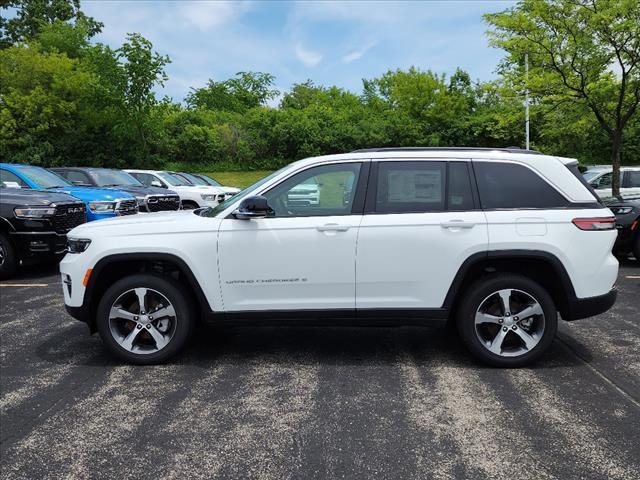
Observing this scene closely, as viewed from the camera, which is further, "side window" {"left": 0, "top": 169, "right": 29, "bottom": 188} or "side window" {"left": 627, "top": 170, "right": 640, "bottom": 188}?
"side window" {"left": 627, "top": 170, "right": 640, "bottom": 188}

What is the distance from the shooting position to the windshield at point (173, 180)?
658 inches

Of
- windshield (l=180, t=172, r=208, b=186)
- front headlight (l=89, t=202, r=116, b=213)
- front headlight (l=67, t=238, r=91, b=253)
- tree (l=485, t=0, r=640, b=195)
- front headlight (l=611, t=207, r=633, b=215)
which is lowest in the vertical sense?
front headlight (l=611, t=207, r=633, b=215)

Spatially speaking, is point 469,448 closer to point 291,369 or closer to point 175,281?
point 291,369

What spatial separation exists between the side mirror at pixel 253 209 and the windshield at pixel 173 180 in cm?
1285

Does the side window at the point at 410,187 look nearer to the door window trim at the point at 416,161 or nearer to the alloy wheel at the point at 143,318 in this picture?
the door window trim at the point at 416,161

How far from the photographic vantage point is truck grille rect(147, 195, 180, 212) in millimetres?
12495

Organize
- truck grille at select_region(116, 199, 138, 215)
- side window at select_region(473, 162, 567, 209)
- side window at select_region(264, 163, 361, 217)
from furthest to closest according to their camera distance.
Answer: truck grille at select_region(116, 199, 138, 215)
side window at select_region(264, 163, 361, 217)
side window at select_region(473, 162, 567, 209)

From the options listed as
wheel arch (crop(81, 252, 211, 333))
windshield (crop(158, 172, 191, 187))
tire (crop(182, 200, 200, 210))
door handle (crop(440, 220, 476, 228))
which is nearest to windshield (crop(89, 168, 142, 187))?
tire (crop(182, 200, 200, 210))

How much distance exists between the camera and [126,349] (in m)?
4.54

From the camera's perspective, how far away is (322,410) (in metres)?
3.64

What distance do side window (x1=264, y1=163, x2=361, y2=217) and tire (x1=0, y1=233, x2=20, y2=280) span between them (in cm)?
597

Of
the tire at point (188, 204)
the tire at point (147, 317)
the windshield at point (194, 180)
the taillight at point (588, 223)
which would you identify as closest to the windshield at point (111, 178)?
the tire at point (188, 204)

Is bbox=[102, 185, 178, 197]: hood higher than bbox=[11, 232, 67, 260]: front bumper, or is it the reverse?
bbox=[102, 185, 178, 197]: hood

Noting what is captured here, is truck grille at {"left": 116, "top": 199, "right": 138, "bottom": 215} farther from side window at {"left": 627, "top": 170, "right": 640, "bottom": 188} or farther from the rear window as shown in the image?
side window at {"left": 627, "top": 170, "right": 640, "bottom": 188}
